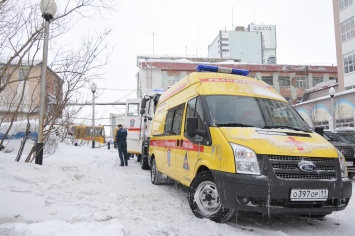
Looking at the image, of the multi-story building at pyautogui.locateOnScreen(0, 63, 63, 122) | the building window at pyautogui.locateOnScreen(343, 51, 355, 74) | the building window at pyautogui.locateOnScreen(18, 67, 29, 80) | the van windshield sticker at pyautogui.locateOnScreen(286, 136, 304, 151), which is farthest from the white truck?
the building window at pyautogui.locateOnScreen(343, 51, 355, 74)

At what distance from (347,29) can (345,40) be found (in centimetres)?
99

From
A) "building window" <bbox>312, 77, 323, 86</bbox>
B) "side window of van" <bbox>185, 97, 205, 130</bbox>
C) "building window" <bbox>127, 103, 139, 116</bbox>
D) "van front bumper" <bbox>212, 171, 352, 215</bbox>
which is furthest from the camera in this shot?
"building window" <bbox>312, 77, 323, 86</bbox>

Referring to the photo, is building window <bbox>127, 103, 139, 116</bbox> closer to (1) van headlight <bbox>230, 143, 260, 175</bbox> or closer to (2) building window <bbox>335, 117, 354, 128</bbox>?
(1) van headlight <bbox>230, 143, 260, 175</bbox>

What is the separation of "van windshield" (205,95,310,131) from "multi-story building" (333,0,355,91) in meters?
27.1

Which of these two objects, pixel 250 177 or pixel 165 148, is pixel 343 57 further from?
pixel 250 177

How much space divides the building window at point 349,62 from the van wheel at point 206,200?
28.7m

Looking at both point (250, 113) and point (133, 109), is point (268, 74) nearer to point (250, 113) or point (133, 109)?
point (133, 109)

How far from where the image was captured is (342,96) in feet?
82.8

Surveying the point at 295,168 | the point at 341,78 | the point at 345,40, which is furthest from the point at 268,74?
the point at 295,168

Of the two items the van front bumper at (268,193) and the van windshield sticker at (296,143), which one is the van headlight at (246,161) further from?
the van windshield sticker at (296,143)

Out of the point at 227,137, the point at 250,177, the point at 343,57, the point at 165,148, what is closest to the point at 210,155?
the point at 227,137

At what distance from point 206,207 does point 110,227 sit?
1.58m

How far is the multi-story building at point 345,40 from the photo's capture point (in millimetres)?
28422

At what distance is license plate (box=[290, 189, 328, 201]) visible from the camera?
4.04m
